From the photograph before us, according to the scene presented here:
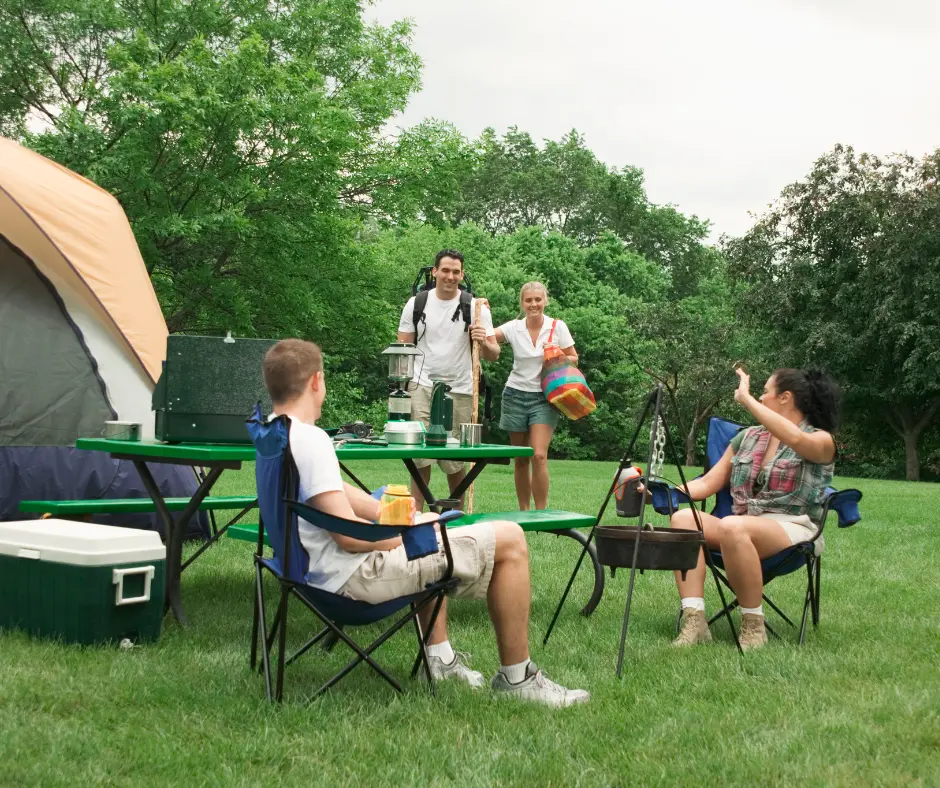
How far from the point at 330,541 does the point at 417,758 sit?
0.76 meters

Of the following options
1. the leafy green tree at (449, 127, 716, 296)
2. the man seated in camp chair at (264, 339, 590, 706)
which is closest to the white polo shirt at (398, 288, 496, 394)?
the man seated in camp chair at (264, 339, 590, 706)

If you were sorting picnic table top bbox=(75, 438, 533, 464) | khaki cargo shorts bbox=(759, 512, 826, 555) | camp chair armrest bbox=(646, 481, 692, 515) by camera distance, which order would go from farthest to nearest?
1. camp chair armrest bbox=(646, 481, 692, 515)
2. khaki cargo shorts bbox=(759, 512, 826, 555)
3. picnic table top bbox=(75, 438, 533, 464)

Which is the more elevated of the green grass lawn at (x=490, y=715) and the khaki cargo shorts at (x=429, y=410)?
the khaki cargo shorts at (x=429, y=410)

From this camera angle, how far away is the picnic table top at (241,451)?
3846 mm

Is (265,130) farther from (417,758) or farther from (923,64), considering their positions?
(417,758)

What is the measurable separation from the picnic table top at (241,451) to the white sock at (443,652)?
2.81ft

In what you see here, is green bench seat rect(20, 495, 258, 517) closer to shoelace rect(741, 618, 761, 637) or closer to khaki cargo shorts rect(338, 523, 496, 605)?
khaki cargo shorts rect(338, 523, 496, 605)

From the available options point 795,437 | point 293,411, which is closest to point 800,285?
point 795,437

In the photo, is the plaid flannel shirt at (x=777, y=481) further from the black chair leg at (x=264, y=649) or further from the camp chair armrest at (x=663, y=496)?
the black chair leg at (x=264, y=649)

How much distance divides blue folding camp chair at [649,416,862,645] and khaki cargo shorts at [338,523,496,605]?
1.35m

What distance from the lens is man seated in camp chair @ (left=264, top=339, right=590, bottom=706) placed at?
3.14m

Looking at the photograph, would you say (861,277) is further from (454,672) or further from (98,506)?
(454,672)

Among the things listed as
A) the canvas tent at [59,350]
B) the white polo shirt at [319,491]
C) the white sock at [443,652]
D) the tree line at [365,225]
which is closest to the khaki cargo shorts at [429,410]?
the canvas tent at [59,350]

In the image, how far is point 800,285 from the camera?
980 inches
